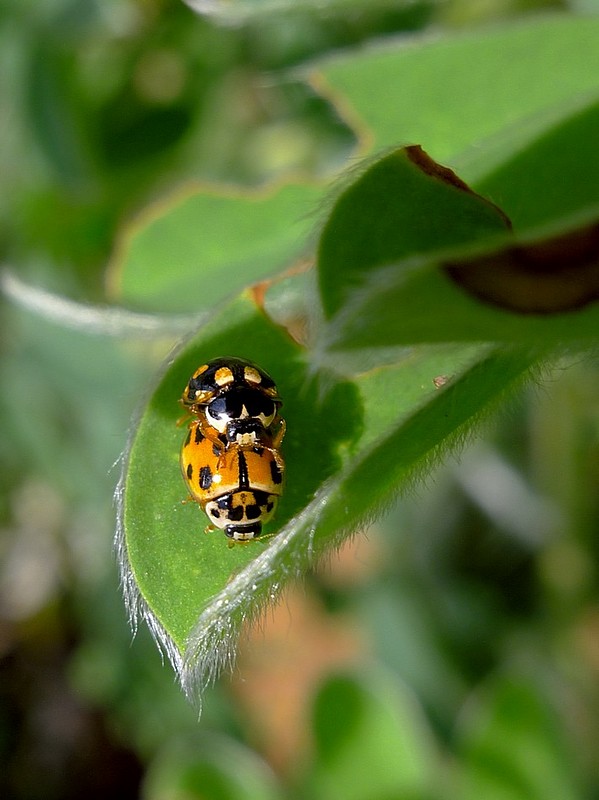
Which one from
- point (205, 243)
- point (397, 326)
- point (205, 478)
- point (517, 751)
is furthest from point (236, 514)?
point (517, 751)

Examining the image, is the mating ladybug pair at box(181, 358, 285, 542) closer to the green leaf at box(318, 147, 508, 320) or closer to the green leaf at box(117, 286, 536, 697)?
the green leaf at box(117, 286, 536, 697)

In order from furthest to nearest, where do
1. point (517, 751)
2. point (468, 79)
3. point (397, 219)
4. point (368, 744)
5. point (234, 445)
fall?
point (368, 744) → point (517, 751) → point (468, 79) → point (234, 445) → point (397, 219)

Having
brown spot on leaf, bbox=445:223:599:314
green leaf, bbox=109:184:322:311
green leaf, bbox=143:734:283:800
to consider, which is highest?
brown spot on leaf, bbox=445:223:599:314

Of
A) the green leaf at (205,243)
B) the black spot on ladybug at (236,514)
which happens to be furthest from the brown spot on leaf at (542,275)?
the green leaf at (205,243)

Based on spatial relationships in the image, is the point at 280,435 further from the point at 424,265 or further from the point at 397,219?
the point at 424,265

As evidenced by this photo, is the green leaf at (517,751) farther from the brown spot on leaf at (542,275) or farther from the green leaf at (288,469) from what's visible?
the brown spot on leaf at (542,275)

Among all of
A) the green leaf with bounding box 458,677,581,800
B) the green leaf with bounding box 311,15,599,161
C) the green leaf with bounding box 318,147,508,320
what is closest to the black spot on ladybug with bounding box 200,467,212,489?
the green leaf with bounding box 318,147,508,320
